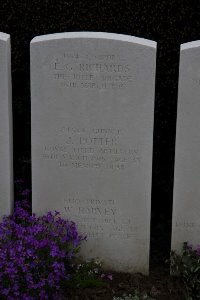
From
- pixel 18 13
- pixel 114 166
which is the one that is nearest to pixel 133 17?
pixel 18 13

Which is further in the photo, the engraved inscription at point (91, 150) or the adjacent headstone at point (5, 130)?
the engraved inscription at point (91, 150)

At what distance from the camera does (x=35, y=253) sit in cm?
394

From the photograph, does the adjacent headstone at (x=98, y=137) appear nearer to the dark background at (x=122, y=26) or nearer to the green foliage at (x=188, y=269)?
the green foliage at (x=188, y=269)

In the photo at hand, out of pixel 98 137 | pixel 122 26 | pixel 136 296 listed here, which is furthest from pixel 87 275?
pixel 122 26

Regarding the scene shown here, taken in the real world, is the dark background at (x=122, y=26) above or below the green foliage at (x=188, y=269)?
above

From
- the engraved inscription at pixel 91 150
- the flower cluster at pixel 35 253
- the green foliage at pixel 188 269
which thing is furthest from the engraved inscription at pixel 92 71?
the green foliage at pixel 188 269

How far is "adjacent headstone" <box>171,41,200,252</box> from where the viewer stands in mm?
4020

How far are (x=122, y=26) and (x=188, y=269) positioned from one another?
7.29ft

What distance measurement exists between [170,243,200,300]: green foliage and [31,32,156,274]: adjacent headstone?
0.82 ft

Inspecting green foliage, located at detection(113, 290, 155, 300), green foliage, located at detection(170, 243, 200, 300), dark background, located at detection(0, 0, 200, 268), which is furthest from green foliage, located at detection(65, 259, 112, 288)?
dark background, located at detection(0, 0, 200, 268)

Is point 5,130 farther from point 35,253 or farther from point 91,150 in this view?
point 35,253

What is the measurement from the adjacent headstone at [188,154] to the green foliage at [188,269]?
0.36 ft

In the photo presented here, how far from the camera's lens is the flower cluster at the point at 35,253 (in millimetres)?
3695

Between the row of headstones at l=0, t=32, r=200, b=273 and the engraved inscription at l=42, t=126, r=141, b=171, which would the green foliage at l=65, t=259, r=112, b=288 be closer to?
the row of headstones at l=0, t=32, r=200, b=273
